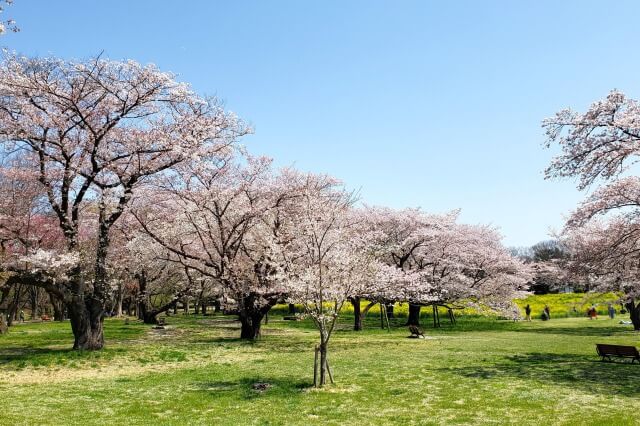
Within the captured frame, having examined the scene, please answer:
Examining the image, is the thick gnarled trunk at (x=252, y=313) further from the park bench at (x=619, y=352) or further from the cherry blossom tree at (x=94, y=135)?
the park bench at (x=619, y=352)

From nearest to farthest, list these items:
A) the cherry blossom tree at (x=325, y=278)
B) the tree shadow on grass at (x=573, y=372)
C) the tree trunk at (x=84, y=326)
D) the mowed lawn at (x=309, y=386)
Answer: the mowed lawn at (x=309, y=386)
the tree shadow on grass at (x=573, y=372)
the cherry blossom tree at (x=325, y=278)
the tree trunk at (x=84, y=326)

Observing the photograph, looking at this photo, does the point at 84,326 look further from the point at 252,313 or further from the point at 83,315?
the point at 252,313

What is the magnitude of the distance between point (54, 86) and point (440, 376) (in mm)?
20662

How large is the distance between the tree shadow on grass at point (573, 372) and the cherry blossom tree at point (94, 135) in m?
16.9

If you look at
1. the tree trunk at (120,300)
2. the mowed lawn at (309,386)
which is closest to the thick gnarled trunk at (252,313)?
the mowed lawn at (309,386)

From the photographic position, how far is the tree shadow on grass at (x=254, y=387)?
14469 millimetres

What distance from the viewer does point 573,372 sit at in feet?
57.9

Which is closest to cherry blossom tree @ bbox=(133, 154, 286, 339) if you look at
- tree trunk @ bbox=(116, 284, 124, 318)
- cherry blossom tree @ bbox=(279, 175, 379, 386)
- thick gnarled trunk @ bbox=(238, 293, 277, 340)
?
thick gnarled trunk @ bbox=(238, 293, 277, 340)

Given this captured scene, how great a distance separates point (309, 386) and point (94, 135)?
54.3 ft

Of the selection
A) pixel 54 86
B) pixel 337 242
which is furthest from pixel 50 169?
pixel 337 242

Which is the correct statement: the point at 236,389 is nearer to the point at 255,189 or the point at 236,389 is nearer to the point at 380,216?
the point at 255,189

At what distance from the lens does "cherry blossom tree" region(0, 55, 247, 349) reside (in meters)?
22.5

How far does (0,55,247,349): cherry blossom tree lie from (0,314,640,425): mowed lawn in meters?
3.79

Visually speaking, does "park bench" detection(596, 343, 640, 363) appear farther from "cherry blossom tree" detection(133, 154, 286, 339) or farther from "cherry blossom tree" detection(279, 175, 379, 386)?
"cherry blossom tree" detection(133, 154, 286, 339)
